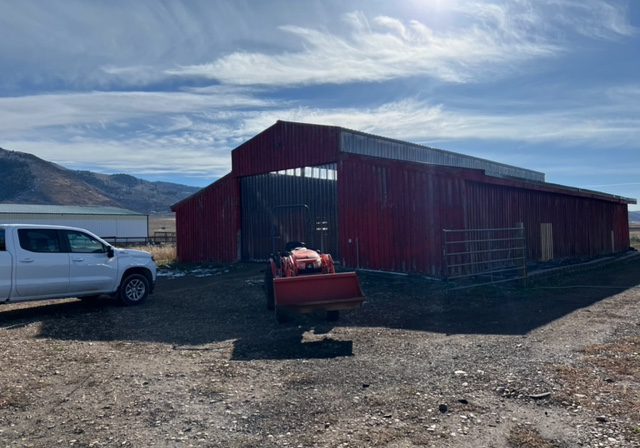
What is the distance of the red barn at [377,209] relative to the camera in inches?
612

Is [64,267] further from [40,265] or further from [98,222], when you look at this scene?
[98,222]

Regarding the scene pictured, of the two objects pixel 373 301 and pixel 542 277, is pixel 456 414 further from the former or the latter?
pixel 542 277

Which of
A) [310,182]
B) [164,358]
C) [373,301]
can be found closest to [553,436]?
[164,358]

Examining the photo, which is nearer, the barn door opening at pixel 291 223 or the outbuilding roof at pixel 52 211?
the barn door opening at pixel 291 223

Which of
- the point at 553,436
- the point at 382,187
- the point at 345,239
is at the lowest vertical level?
the point at 553,436

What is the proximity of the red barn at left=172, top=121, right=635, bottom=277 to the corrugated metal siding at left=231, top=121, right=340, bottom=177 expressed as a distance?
0.13 feet

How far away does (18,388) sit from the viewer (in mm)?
5859

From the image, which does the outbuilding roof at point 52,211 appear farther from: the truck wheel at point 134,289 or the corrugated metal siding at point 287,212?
the truck wheel at point 134,289

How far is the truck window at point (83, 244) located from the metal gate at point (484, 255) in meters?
8.83

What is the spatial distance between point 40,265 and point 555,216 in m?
19.1

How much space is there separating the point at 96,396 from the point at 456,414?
3.72m

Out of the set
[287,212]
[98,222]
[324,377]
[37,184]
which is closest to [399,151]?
[287,212]

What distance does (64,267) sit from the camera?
1063 centimetres

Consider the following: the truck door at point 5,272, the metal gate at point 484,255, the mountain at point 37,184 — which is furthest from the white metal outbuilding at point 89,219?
the mountain at point 37,184
